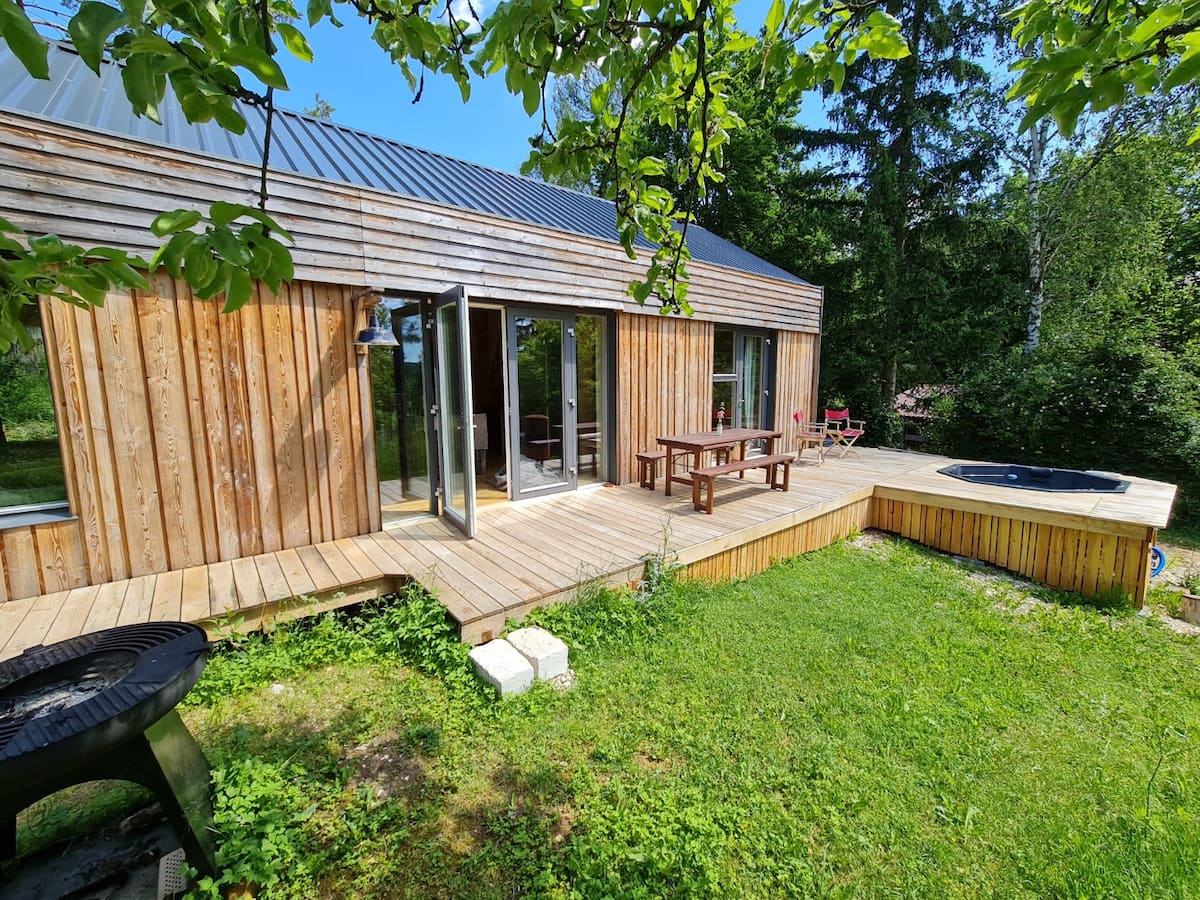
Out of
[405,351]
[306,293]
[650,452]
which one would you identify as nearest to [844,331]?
[650,452]

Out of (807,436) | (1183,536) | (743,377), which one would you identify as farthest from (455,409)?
(1183,536)

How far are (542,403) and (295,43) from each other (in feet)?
14.0

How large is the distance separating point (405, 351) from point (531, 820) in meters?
3.74

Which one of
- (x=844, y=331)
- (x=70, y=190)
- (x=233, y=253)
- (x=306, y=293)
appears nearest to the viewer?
(x=233, y=253)

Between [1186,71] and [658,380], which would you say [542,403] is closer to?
[658,380]

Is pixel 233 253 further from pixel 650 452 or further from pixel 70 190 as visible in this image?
pixel 650 452

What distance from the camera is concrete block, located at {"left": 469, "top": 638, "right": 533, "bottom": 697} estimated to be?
2.57 m

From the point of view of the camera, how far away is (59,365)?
9.85ft

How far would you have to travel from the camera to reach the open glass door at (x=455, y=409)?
13.1 feet

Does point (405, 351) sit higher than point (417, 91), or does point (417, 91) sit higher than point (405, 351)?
point (417, 91)

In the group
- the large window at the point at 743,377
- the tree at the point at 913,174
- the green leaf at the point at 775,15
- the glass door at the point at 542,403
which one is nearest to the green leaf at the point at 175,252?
the green leaf at the point at 775,15

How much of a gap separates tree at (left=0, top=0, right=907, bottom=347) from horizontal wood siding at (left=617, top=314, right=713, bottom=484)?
3.93 meters

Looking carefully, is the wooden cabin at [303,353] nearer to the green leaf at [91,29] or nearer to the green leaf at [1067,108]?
the green leaf at [91,29]

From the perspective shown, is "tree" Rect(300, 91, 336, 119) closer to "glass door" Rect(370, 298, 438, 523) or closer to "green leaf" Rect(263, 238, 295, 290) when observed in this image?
"glass door" Rect(370, 298, 438, 523)
